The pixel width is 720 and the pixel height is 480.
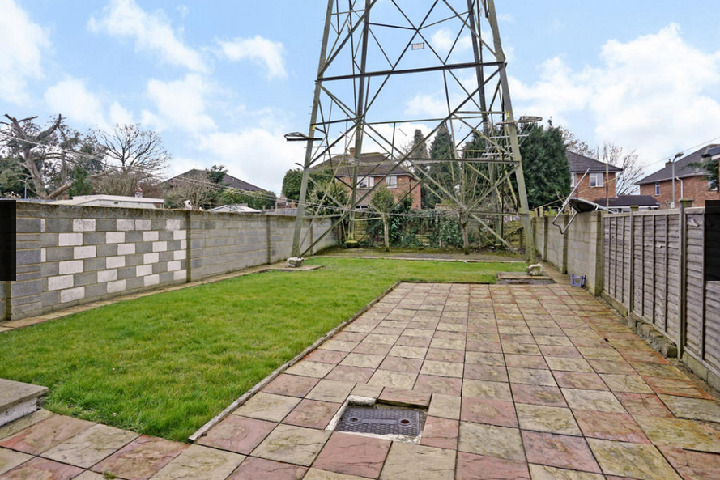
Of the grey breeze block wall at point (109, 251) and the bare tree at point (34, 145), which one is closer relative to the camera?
the grey breeze block wall at point (109, 251)

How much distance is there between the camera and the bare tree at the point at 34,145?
19344 mm

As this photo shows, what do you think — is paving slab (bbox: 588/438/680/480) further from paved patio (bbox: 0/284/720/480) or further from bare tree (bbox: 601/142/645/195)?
bare tree (bbox: 601/142/645/195)

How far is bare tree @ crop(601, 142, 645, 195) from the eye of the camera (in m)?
29.1

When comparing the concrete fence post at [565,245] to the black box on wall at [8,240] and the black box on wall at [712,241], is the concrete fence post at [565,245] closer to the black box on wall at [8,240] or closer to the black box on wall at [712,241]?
the black box on wall at [712,241]

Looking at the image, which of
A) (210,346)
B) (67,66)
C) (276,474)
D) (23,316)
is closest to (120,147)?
(67,66)

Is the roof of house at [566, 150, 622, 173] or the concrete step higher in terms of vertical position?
the roof of house at [566, 150, 622, 173]

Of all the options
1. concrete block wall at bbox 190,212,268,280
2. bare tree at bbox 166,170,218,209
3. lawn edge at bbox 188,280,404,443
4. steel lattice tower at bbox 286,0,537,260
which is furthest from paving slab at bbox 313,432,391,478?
bare tree at bbox 166,170,218,209

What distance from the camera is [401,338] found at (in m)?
4.23

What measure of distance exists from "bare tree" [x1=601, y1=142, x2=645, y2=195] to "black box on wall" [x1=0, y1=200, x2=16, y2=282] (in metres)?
33.8

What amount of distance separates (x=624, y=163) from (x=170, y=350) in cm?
3461

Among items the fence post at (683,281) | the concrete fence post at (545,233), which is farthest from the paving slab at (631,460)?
the concrete fence post at (545,233)

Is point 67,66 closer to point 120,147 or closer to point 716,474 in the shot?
point 120,147

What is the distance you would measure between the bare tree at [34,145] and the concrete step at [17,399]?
20755mm

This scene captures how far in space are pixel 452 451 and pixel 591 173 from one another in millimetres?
29070
